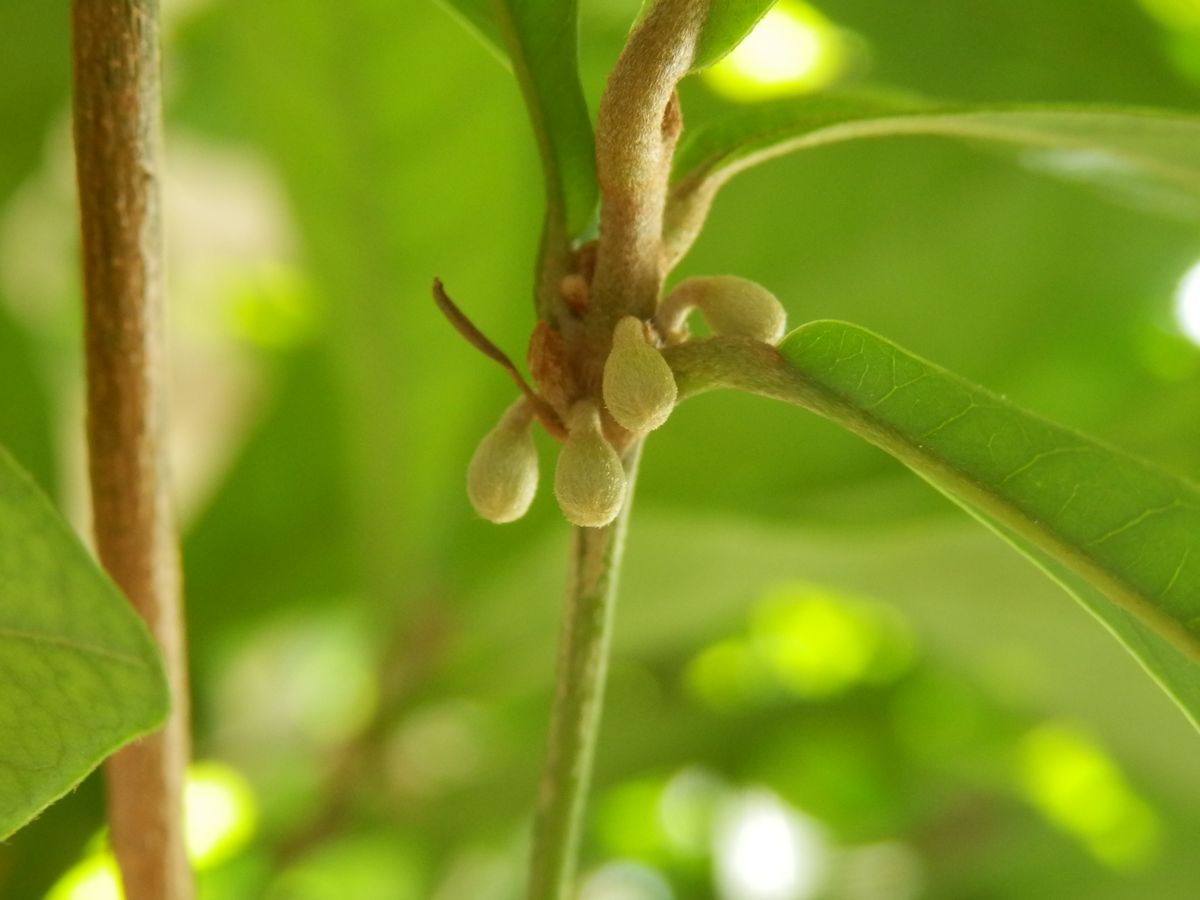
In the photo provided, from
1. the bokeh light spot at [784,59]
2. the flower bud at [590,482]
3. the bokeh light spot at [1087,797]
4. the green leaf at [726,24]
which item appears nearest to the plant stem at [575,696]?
the flower bud at [590,482]

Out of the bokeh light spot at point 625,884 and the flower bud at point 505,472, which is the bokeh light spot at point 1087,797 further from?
the flower bud at point 505,472

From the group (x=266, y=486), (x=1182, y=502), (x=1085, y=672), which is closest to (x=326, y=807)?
(x=266, y=486)

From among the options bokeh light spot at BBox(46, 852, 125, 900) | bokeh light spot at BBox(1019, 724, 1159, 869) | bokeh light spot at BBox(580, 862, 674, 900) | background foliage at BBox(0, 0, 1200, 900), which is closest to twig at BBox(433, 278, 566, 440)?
background foliage at BBox(0, 0, 1200, 900)

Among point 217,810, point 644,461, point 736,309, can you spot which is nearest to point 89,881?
point 217,810

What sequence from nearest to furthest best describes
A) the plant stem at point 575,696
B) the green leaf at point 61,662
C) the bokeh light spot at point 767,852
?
1. the green leaf at point 61,662
2. the plant stem at point 575,696
3. the bokeh light spot at point 767,852

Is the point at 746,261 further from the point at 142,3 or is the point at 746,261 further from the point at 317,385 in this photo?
the point at 142,3

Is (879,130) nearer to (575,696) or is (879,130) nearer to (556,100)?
(556,100)

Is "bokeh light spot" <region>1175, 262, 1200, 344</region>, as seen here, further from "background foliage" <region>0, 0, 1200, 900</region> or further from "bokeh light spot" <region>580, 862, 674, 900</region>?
"bokeh light spot" <region>580, 862, 674, 900</region>
